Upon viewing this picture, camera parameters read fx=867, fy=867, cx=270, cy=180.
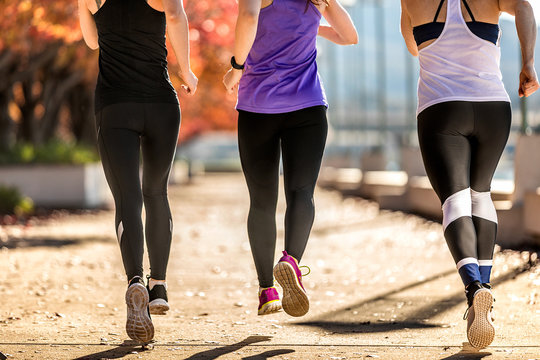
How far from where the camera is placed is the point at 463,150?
14.1 ft

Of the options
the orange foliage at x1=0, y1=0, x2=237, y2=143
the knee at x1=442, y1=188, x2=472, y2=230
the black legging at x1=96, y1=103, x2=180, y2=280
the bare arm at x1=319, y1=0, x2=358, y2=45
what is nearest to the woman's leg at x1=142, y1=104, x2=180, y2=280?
the black legging at x1=96, y1=103, x2=180, y2=280

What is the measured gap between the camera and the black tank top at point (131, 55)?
4.43 metres

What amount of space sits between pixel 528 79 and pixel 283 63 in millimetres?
1249

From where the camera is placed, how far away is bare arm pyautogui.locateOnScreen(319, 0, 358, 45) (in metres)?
4.76

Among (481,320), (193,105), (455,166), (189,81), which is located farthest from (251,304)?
(193,105)

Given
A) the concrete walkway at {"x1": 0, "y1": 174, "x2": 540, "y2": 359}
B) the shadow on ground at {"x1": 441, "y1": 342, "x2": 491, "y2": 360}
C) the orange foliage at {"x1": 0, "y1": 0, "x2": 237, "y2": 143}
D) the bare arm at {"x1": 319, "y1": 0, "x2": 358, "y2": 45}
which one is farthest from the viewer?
the orange foliage at {"x1": 0, "y1": 0, "x2": 237, "y2": 143}

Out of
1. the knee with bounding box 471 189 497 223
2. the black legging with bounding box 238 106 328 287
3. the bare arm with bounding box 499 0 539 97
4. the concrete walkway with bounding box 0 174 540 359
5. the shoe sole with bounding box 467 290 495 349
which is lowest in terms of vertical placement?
the concrete walkway with bounding box 0 174 540 359

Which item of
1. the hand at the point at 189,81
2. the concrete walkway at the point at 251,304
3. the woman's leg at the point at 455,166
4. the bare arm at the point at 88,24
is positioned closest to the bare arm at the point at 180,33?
the hand at the point at 189,81

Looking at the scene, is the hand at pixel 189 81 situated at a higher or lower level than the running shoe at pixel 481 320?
higher

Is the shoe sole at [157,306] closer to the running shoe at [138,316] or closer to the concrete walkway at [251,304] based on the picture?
the concrete walkway at [251,304]

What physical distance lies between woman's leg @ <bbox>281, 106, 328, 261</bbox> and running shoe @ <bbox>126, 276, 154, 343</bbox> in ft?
2.67

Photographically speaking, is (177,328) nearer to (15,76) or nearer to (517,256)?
(517,256)

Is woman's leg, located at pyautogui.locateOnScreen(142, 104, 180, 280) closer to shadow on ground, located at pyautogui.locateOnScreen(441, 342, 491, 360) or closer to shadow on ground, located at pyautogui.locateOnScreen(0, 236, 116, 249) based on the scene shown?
shadow on ground, located at pyautogui.locateOnScreen(441, 342, 491, 360)

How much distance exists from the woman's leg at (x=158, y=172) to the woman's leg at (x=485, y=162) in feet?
5.08
